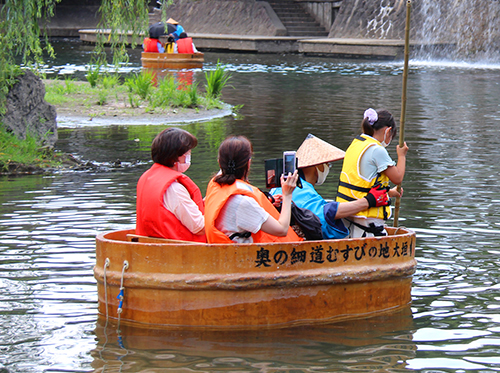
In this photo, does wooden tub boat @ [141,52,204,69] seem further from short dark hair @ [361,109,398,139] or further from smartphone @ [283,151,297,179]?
smartphone @ [283,151,297,179]

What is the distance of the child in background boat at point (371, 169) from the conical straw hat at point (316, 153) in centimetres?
20

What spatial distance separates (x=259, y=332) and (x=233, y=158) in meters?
1.13

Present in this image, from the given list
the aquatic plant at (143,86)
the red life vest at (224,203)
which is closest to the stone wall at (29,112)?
the aquatic plant at (143,86)

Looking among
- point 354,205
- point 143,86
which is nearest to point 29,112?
point 143,86

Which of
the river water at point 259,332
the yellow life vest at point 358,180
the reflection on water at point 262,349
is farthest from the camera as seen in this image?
the yellow life vest at point 358,180

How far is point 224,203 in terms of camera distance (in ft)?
16.1

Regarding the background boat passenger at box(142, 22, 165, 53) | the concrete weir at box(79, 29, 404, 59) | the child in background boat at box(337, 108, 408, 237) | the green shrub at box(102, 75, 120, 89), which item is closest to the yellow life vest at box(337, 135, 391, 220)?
the child in background boat at box(337, 108, 408, 237)

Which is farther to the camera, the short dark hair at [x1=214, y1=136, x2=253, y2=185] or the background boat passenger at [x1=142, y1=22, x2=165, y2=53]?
the background boat passenger at [x1=142, y1=22, x2=165, y2=53]

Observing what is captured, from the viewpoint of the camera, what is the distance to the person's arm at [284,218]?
4.90 m

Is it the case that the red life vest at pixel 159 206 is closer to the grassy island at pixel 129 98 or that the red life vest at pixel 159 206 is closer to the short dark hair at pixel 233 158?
the short dark hair at pixel 233 158

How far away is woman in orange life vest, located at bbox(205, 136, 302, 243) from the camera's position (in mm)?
4863

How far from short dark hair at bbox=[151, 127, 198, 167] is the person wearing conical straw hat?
2.78ft

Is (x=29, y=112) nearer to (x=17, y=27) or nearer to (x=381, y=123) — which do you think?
(x=17, y=27)

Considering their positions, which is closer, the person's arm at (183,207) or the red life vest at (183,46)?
the person's arm at (183,207)
